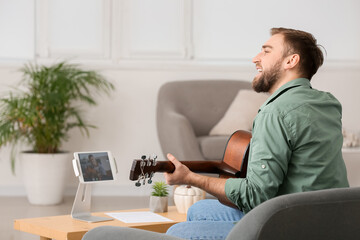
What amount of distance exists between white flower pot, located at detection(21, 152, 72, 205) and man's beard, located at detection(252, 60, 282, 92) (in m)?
2.91

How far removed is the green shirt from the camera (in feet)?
5.24

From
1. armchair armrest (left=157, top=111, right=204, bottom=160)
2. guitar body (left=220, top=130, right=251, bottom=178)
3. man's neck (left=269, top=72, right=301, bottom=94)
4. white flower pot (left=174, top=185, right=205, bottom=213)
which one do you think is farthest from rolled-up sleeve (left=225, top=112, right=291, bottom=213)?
armchair armrest (left=157, top=111, right=204, bottom=160)

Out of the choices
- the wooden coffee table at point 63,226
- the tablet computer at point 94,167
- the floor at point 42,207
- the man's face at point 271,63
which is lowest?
the floor at point 42,207

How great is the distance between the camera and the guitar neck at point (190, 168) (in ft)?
6.37

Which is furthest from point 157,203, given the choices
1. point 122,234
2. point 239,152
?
point 122,234

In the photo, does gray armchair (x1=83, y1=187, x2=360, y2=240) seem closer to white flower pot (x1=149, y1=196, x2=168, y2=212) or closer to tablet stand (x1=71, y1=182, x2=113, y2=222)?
tablet stand (x1=71, y1=182, x2=113, y2=222)

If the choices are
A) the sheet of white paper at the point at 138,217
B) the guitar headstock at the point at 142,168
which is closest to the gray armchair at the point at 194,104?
the sheet of white paper at the point at 138,217

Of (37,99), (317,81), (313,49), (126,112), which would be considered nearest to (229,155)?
(313,49)

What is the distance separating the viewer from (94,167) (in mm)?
2562

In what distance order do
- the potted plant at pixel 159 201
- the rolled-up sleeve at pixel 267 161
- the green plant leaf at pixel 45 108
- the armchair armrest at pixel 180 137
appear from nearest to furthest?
1. the rolled-up sleeve at pixel 267 161
2. the potted plant at pixel 159 201
3. the armchair armrest at pixel 180 137
4. the green plant leaf at pixel 45 108

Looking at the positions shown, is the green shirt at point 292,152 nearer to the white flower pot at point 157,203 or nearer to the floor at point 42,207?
the white flower pot at point 157,203

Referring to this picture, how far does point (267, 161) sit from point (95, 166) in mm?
1148

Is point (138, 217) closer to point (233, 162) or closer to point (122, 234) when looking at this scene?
point (233, 162)

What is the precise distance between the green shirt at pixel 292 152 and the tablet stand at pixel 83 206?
995mm
